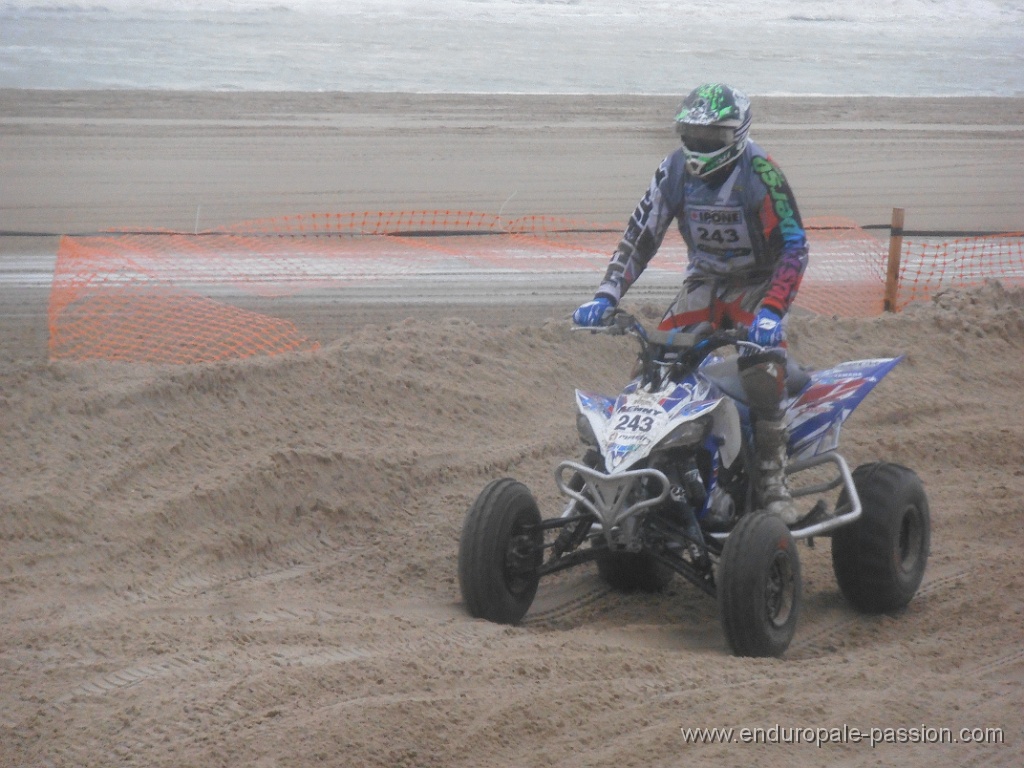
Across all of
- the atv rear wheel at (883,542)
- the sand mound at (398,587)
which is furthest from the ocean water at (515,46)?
the atv rear wheel at (883,542)

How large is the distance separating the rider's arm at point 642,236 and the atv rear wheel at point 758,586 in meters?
1.32

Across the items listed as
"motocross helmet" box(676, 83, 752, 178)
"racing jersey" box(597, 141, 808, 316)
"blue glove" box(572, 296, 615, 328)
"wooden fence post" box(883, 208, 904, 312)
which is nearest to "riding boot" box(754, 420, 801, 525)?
"racing jersey" box(597, 141, 808, 316)

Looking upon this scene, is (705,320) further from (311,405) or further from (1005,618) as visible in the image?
(311,405)

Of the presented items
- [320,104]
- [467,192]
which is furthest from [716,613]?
[320,104]

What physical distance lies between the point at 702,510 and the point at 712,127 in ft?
5.28

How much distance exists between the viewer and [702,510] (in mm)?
4891

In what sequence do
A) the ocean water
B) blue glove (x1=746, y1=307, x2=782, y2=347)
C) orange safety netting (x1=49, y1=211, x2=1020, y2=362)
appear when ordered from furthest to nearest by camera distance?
1. the ocean water
2. orange safety netting (x1=49, y1=211, x2=1020, y2=362)
3. blue glove (x1=746, y1=307, x2=782, y2=347)

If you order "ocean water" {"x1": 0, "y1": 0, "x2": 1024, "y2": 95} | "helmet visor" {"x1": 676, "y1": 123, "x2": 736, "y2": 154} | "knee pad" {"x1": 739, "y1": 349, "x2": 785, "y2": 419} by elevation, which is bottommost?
"knee pad" {"x1": 739, "y1": 349, "x2": 785, "y2": 419}

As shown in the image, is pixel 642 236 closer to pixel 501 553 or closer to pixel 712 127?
pixel 712 127

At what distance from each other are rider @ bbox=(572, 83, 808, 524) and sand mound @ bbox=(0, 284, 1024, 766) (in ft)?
3.22

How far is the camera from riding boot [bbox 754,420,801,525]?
4988mm

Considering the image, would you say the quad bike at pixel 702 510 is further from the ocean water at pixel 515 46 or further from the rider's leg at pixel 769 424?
the ocean water at pixel 515 46

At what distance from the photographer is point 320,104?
19.3 m

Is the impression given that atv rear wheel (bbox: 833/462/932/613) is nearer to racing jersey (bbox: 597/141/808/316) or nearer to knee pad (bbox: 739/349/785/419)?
knee pad (bbox: 739/349/785/419)
